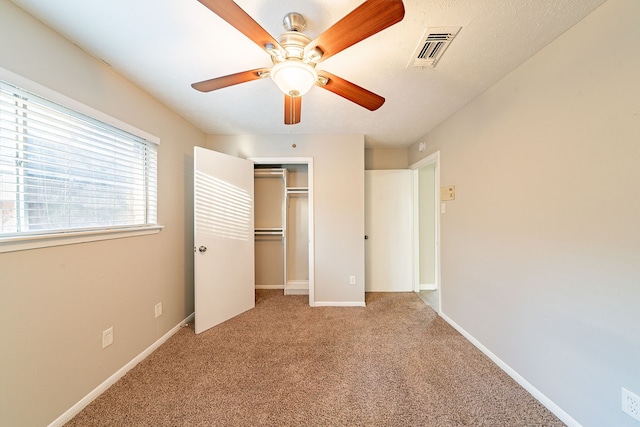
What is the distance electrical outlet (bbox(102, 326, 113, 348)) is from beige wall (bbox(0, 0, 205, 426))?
4 centimetres

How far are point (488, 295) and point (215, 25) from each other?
2.77m

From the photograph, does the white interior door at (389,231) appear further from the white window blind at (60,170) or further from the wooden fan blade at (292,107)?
the white window blind at (60,170)

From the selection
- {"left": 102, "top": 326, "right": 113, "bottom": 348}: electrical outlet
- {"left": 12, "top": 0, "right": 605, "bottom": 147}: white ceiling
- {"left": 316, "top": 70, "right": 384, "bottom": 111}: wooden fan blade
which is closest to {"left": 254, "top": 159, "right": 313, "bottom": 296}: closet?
{"left": 12, "top": 0, "right": 605, "bottom": 147}: white ceiling

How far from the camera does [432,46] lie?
54.0 inches

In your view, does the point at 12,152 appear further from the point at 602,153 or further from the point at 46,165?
the point at 602,153

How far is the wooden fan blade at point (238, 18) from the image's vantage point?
82cm

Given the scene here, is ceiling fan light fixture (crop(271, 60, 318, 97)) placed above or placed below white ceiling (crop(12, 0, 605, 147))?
below

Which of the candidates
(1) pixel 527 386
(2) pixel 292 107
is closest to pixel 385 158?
(2) pixel 292 107

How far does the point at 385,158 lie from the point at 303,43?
2.76 m

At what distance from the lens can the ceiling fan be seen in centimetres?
83

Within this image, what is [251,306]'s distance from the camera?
287cm

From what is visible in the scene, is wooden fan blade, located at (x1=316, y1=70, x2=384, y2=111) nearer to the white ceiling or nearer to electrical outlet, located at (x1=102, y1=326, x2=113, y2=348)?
the white ceiling

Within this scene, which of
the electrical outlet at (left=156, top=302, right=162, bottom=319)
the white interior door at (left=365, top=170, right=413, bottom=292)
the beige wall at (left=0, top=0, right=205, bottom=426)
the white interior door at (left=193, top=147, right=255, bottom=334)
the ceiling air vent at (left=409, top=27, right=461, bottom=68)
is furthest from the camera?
the white interior door at (left=365, top=170, right=413, bottom=292)

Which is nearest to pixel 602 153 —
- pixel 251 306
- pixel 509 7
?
pixel 509 7
